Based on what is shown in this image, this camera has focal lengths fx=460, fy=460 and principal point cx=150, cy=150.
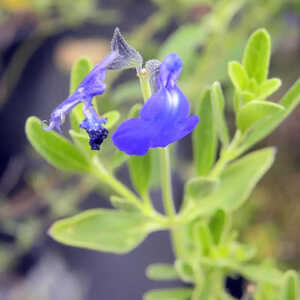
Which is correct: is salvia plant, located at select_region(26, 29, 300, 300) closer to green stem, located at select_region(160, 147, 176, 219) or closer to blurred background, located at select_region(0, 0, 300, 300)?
green stem, located at select_region(160, 147, 176, 219)

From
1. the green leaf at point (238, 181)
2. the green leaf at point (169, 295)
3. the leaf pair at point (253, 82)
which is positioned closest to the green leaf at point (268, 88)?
the leaf pair at point (253, 82)

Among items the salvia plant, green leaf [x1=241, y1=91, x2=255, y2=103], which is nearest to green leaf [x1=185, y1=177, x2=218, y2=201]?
the salvia plant

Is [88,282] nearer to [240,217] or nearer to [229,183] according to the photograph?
[240,217]

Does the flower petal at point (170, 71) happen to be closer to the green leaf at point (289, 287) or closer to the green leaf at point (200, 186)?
the green leaf at point (200, 186)

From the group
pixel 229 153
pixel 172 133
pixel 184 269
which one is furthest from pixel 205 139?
pixel 172 133

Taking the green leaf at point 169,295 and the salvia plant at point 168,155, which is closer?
the salvia plant at point 168,155
